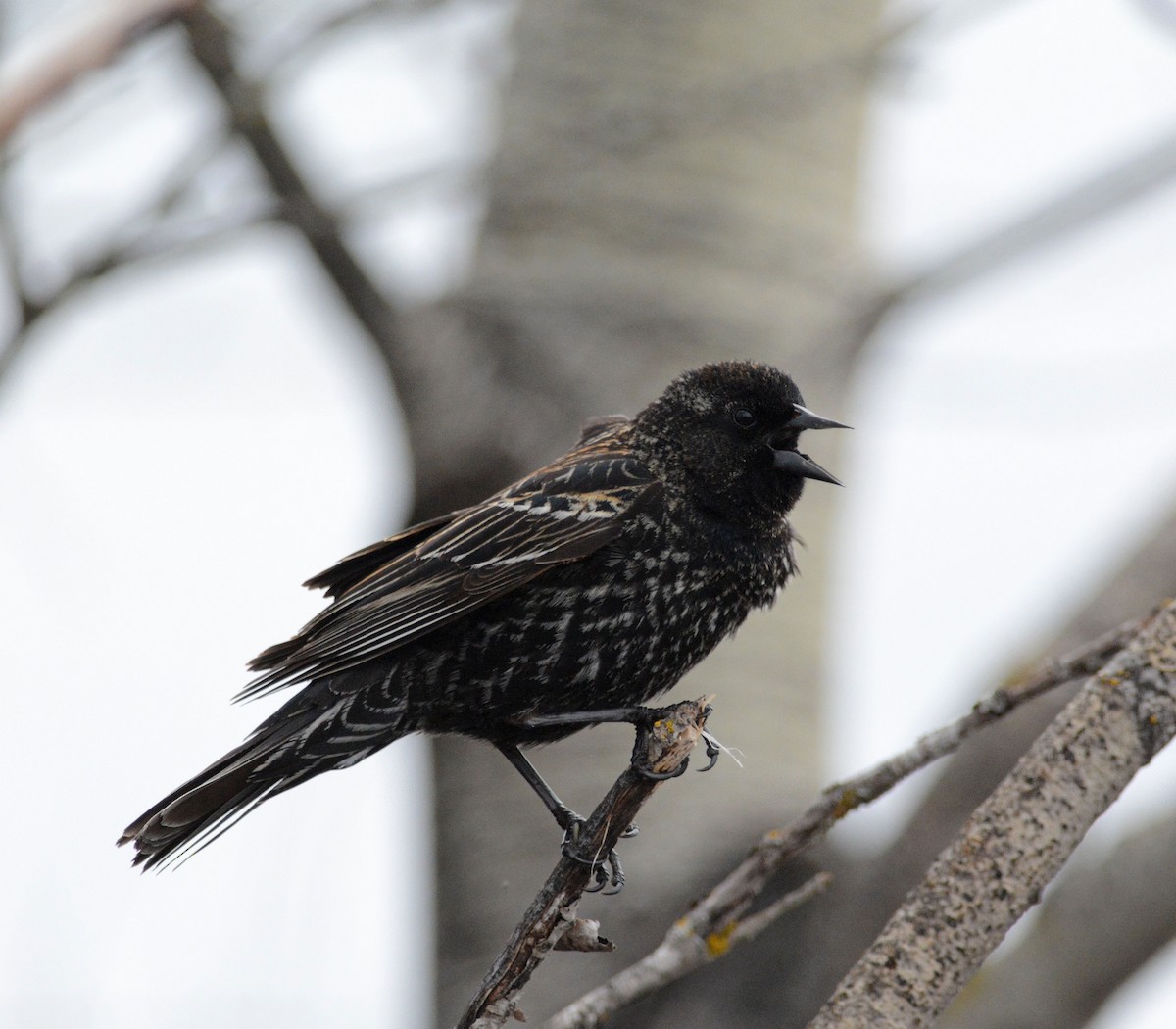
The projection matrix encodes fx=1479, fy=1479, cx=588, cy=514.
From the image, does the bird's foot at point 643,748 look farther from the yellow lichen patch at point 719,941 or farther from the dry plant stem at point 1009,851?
the dry plant stem at point 1009,851

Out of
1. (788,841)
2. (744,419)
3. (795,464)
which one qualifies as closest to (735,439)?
(744,419)

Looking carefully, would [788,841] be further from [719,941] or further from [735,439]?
[735,439]

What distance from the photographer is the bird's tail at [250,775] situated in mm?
3121

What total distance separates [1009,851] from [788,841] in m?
0.47

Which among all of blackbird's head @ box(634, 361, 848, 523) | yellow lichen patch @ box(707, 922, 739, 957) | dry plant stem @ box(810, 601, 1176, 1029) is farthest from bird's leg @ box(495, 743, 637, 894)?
blackbird's head @ box(634, 361, 848, 523)

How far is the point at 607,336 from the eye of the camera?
5938mm

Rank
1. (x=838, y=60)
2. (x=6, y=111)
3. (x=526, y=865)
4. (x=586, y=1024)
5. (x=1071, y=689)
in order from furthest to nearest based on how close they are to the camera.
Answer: (x=526, y=865)
(x=1071, y=689)
(x=838, y=60)
(x=6, y=111)
(x=586, y=1024)

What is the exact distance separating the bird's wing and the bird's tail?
0.36 ft

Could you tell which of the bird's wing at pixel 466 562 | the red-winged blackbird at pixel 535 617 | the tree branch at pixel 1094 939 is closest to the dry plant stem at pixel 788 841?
the red-winged blackbird at pixel 535 617

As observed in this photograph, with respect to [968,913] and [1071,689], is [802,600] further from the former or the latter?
[968,913]

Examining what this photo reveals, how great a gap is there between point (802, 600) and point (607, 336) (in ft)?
4.30

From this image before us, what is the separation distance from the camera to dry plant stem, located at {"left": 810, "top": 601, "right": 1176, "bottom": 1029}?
2311 millimetres

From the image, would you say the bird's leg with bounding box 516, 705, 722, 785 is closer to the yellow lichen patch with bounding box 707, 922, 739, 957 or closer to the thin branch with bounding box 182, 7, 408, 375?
the yellow lichen patch with bounding box 707, 922, 739, 957

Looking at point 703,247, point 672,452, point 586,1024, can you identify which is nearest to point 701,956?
point 586,1024
